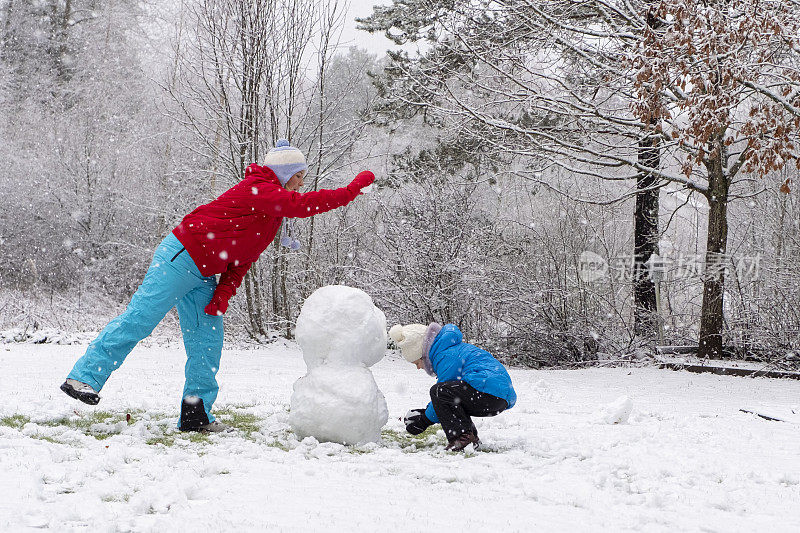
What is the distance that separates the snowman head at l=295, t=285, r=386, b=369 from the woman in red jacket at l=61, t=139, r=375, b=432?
497 millimetres

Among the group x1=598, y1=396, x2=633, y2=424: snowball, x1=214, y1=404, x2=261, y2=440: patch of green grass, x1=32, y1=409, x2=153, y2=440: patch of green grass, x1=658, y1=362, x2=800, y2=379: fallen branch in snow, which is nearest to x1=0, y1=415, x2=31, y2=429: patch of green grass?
x1=32, y1=409, x2=153, y2=440: patch of green grass

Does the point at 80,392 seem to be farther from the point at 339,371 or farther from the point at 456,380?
the point at 456,380

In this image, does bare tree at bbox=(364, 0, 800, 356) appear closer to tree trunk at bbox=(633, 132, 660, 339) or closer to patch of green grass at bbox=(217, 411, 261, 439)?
tree trunk at bbox=(633, 132, 660, 339)

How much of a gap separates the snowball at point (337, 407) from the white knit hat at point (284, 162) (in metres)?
1.17

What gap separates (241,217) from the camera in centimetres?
386

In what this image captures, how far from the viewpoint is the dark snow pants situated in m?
3.84

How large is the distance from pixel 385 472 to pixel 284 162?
1.95 m

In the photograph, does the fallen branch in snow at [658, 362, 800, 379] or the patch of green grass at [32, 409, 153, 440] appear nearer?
the patch of green grass at [32, 409, 153, 440]

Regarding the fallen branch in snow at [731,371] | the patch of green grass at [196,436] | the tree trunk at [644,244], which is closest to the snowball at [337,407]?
the patch of green grass at [196,436]

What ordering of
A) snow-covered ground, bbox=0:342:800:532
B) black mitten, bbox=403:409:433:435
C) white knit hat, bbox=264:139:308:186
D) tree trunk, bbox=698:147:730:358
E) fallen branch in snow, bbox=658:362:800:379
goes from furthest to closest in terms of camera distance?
1. tree trunk, bbox=698:147:730:358
2. fallen branch in snow, bbox=658:362:800:379
3. black mitten, bbox=403:409:433:435
4. white knit hat, bbox=264:139:308:186
5. snow-covered ground, bbox=0:342:800:532

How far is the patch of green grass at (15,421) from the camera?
11.9ft

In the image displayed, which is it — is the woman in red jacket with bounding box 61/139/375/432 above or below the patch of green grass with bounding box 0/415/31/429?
above

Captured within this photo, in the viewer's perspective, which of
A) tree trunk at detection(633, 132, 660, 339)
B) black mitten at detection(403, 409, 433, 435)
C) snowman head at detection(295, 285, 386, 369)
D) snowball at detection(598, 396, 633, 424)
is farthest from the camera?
tree trunk at detection(633, 132, 660, 339)

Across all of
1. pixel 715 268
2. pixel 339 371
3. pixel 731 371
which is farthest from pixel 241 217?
pixel 715 268
